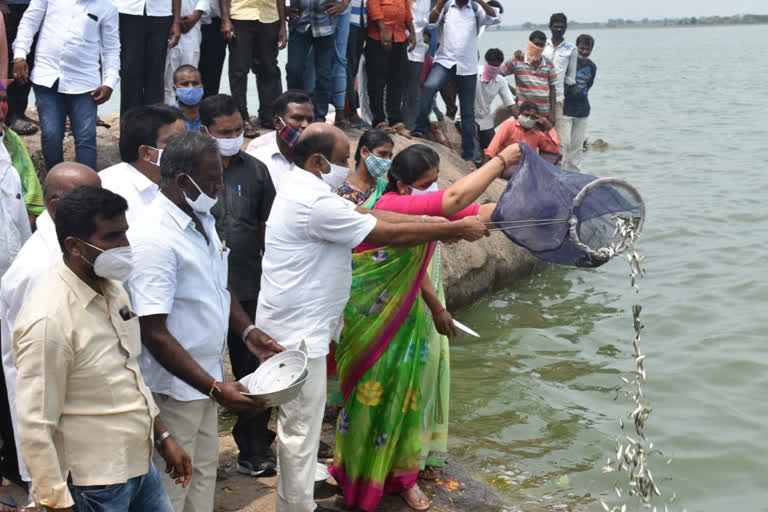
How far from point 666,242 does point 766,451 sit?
21.9 feet

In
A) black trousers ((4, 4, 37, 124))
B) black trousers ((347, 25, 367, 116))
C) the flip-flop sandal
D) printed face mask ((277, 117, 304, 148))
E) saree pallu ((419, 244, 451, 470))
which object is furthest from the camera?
black trousers ((347, 25, 367, 116))

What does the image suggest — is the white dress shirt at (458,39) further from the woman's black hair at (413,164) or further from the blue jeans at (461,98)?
the woman's black hair at (413,164)

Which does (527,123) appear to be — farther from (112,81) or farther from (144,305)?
(144,305)

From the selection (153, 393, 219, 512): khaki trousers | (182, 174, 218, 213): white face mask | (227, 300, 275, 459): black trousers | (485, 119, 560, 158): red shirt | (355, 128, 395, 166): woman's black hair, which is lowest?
(227, 300, 275, 459): black trousers

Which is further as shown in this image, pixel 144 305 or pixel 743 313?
pixel 743 313

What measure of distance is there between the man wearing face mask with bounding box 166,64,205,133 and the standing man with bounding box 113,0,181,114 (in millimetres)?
1356

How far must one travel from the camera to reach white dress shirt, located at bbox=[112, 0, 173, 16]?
7309 millimetres

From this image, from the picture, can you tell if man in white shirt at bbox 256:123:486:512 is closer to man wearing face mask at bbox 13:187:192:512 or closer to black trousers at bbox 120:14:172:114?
man wearing face mask at bbox 13:187:192:512

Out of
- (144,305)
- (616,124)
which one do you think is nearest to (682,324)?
(144,305)

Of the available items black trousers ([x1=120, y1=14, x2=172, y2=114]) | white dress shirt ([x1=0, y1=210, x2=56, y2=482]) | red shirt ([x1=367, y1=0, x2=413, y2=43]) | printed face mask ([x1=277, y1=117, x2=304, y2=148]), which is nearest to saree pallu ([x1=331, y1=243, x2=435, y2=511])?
printed face mask ([x1=277, y1=117, x2=304, y2=148])

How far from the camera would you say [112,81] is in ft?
22.4

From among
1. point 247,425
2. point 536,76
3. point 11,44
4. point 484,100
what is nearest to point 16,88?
point 11,44

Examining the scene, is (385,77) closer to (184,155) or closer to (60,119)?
(60,119)

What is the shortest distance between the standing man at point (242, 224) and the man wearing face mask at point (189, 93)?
39.4 inches
